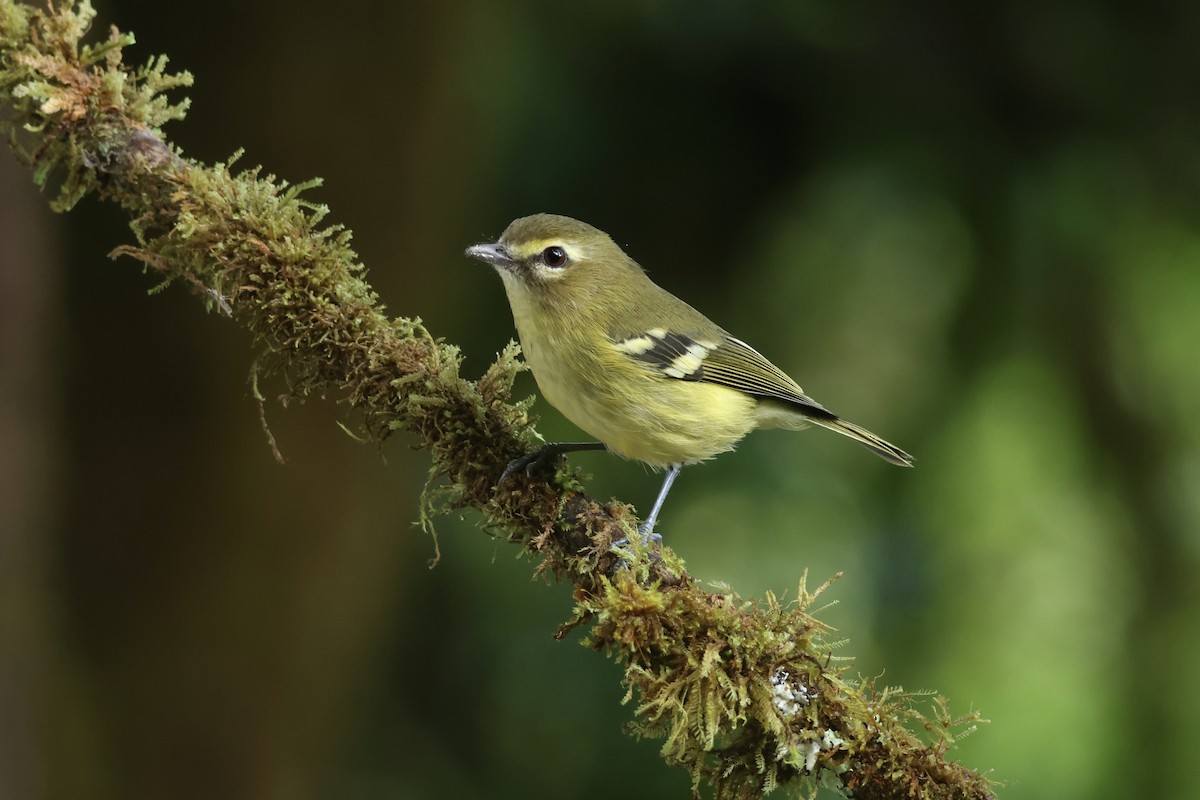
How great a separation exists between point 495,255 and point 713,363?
0.85 metres

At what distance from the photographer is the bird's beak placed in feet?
11.1

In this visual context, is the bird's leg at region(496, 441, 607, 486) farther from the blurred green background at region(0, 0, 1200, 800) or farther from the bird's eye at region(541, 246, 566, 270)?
the blurred green background at region(0, 0, 1200, 800)

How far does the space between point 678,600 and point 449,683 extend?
12.4 ft

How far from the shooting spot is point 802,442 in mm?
5305

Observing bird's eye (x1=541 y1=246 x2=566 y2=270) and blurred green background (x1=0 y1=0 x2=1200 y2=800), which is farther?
blurred green background (x1=0 y1=0 x2=1200 y2=800)

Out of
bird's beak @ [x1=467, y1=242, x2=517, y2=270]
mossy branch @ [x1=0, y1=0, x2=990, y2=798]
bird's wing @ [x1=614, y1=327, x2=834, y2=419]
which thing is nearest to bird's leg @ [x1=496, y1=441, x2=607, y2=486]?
mossy branch @ [x1=0, y1=0, x2=990, y2=798]

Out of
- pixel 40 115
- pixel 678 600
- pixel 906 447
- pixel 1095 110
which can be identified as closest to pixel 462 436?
pixel 678 600

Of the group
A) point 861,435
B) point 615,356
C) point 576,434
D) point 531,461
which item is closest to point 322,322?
point 531,461

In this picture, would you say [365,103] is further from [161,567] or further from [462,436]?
[462,436]

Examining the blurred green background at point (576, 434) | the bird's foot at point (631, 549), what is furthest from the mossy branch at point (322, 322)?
the blurred green background at point (576, 434)

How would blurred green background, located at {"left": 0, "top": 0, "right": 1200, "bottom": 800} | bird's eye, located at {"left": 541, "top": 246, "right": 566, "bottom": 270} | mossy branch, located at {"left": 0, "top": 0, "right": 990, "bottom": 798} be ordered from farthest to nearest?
blurred green background, located at {"left": 0, "top": 0, "right": 1200, "bottom": 800}, bird's eye, located at {"left": 541, "top": 246, "right": 566, "bottom": 270}, mossy branch, located at {"left": 0, "top": 0, "right": 990, "bottom": 798}

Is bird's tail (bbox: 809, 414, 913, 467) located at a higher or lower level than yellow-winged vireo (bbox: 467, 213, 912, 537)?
higher

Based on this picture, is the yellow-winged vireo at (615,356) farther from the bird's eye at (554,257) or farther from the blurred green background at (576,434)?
the blurred green background at (576,434)

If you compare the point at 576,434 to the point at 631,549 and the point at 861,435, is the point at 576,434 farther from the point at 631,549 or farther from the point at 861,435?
the point at 631,549
